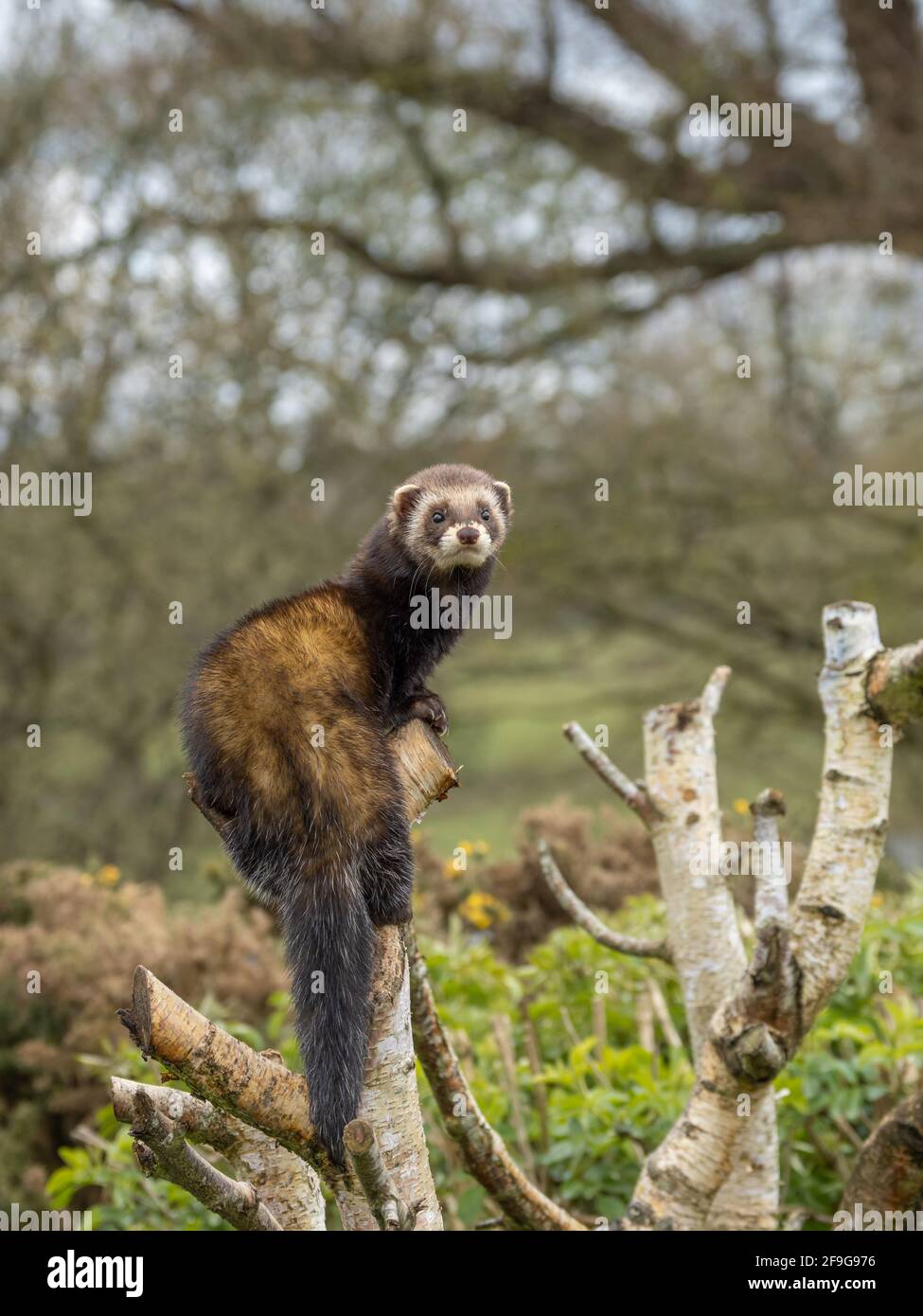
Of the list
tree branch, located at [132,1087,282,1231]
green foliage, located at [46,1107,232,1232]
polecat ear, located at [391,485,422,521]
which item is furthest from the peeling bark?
polecat ear, located at [391,485,422,521]

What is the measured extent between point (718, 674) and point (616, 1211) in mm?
1809

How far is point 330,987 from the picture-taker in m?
3.08

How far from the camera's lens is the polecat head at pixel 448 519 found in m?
4.18

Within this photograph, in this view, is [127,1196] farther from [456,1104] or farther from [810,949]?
[810,949]

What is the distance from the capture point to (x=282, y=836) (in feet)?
10.8

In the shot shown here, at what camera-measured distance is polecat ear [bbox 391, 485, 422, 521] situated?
440 centimetres

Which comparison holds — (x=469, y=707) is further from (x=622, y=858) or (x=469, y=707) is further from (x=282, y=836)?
(x=282, y=836)

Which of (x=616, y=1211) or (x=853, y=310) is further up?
(x=853, y=310)

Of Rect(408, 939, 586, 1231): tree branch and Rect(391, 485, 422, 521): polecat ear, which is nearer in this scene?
Rect(408, 939, 586, 1231): tree branch

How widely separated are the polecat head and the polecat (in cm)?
35

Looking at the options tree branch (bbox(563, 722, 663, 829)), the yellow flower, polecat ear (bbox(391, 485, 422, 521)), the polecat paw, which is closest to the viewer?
the polecat paw

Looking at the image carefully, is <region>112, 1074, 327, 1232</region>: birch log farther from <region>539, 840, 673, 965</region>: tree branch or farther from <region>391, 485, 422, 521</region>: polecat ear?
<region>391, 485, 422, 521</region>: polecat ear
